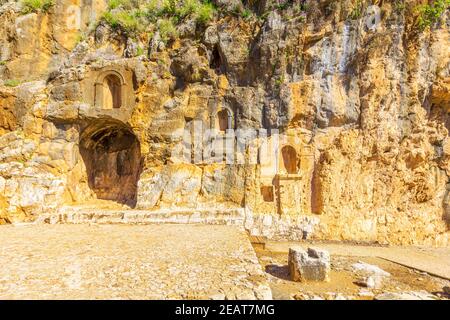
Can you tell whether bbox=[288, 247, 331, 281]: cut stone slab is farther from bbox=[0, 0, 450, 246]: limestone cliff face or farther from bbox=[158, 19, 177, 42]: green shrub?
bbox=[158, 19, 177, 42]: green shrub

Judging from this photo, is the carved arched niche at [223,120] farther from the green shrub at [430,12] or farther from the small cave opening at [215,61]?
the green shrub at [430,12]

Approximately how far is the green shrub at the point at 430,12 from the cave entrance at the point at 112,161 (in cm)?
1564

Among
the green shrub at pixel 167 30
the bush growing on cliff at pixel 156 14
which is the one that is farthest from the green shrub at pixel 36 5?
the green shrub at pixel 167 30

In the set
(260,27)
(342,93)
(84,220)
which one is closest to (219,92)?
(260,27)

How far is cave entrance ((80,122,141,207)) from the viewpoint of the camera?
50.8 ft

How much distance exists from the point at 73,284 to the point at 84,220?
757 centimetres

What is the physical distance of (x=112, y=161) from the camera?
16766mm

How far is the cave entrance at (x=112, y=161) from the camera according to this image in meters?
15.5

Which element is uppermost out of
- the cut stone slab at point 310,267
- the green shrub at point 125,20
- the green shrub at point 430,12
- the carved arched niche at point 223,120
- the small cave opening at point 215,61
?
the green shrub at point 125,20

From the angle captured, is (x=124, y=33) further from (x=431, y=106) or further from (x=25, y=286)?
(x=431, y=106)

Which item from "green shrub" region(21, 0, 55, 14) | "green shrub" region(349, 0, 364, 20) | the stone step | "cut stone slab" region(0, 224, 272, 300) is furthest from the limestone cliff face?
"cut stone slab" region(0, 224, 272, 300)

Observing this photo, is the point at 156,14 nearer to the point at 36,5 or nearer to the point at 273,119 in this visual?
the point at 36,5

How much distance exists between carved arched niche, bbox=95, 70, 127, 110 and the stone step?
617 cm

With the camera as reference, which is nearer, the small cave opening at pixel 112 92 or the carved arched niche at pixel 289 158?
the carved arched niche at pixel 289 158
